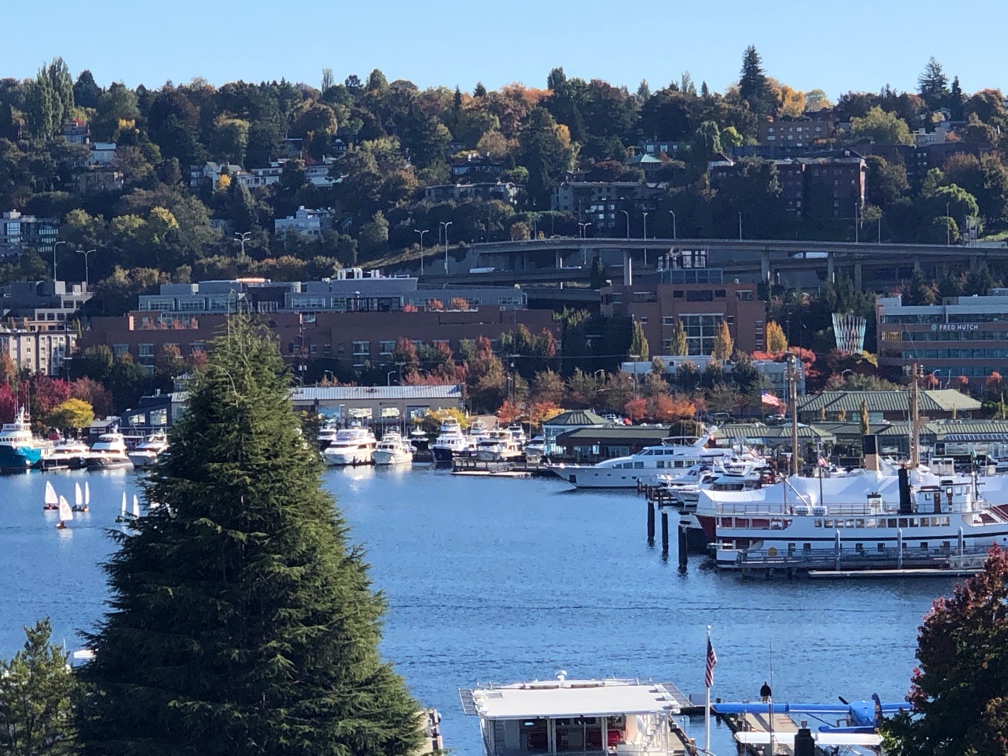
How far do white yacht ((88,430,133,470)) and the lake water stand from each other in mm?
17347

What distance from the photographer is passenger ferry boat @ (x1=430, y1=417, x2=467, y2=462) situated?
58.1m

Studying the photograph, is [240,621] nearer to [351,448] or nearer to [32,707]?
[32,707]

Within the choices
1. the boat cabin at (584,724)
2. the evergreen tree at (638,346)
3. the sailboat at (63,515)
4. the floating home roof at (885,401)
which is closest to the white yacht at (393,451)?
the evergreen tree at (638,346)

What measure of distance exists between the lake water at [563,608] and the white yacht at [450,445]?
618 inches

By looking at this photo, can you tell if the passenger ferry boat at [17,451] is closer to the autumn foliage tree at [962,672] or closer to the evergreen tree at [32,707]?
the evergreen tree at [32,707]

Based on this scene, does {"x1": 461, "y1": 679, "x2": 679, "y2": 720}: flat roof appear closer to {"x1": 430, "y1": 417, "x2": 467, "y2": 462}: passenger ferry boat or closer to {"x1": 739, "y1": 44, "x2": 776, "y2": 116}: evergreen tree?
{"x1": 430, "y1": 417, "x2": 467, "y2": 462}: passenger ferry boat

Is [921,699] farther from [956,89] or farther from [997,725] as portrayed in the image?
[956,89]

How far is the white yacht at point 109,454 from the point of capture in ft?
195

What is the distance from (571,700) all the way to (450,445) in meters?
42.7

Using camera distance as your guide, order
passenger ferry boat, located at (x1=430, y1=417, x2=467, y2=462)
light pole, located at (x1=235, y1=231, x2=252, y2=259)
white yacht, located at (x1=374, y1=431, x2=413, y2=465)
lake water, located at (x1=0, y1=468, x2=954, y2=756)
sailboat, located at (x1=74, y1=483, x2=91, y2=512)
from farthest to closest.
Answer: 1. light pole, located at (x1=235, y1=231, x2=252, y2=259)
2. passenger ferry boat, located at (x1=430, y1=417, x2=467, y2=462)
3. white yacht, located at (x1=374, y1=431, x2=413, y2=465)
4. sailboat, located at (x1=74, y1=483, x2=91, y2=512)
5. lake water, located at (x1=0, y1=468, x2=954, y2=756)

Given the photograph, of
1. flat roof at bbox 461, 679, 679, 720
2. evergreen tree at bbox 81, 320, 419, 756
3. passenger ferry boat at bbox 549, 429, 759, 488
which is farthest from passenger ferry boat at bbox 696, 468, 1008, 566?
evergreen tree at bbox 81, 320, 419, 756

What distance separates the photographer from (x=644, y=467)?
48.7 meters

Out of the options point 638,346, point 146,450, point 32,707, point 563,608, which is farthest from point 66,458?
point 32,707

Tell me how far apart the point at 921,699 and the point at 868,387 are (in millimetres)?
47486
